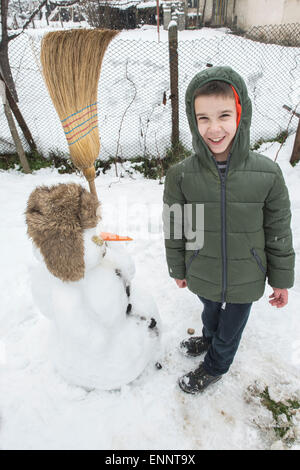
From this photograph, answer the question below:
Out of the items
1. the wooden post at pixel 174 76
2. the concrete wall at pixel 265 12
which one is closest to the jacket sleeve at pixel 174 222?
the wooden post at pixel 174 76

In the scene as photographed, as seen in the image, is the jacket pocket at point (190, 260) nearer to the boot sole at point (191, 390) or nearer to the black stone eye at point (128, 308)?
the black stone eye at point (128, 308)

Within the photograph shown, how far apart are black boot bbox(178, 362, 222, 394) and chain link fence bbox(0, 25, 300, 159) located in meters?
3.08

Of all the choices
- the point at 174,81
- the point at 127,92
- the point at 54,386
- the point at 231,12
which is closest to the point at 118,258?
the point at 54,386

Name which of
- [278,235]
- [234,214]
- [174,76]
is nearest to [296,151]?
[174,76]

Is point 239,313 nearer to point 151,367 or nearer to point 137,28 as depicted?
point 151,367

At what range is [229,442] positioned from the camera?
140 cm

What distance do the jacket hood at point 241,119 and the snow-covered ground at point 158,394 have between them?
1.04 meters

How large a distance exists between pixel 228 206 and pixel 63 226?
69 centimetres

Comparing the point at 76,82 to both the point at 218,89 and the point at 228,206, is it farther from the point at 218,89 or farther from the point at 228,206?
the point at 228,206

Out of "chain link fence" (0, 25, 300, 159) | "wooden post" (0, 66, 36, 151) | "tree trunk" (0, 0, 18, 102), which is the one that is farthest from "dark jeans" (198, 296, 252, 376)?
"tree trunk" (0, 0, 18, 102)

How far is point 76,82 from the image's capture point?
1320mm

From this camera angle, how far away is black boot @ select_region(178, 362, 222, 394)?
1559 millimetres

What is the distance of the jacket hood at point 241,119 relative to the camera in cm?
95

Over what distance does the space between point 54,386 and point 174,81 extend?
362 cm
